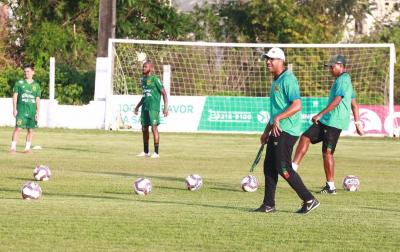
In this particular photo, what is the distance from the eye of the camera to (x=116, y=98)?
36.2m

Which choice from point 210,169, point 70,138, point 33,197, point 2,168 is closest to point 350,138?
point 70,138

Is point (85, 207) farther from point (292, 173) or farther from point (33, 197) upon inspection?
point (292, 173)

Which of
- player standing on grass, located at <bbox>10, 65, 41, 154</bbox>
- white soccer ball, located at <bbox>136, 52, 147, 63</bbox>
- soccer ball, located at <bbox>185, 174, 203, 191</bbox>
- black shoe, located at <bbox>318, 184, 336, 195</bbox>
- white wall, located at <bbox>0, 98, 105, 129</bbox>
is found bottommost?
white wall, located at <bbox>0, 98, 105, 129</bbox>

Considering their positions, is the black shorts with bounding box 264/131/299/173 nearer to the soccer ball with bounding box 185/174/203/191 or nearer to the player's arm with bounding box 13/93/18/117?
the soccer ball with bounding box 185/174/203/191

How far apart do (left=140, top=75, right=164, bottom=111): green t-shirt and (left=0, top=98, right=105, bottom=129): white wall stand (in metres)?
11.8

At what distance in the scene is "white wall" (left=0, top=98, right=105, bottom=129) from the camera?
36750mm

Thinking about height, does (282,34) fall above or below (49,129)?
above

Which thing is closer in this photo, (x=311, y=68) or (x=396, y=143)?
(x=396, y=143)

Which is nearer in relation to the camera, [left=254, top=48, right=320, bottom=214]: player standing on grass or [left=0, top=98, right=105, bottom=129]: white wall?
[left=254, top=48, right=320, bottom=214]: player standing on grass

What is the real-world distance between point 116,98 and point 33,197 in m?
21.5

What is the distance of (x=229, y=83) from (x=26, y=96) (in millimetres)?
14976

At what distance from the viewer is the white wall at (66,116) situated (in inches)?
1447

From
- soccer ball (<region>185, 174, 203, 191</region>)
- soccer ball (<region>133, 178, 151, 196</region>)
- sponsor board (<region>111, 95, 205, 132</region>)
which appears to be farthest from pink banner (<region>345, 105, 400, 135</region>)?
soccer ball (<region>133, 178, 151, 196</region>)

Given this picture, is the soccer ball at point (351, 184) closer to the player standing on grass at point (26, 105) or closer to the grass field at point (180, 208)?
the grass field at point (180, 208)
